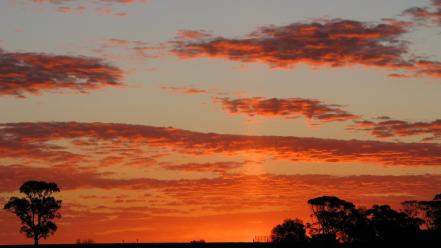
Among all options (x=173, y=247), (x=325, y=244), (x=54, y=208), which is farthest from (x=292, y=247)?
(x=54, y=208)

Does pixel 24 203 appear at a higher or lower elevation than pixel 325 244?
higher

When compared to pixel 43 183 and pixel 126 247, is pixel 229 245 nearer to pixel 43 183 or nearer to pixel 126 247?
pixel 126 247

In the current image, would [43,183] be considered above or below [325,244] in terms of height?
above

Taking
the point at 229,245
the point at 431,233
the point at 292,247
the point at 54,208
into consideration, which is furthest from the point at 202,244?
the point at 431,233

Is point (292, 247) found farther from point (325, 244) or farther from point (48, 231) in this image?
point (48, 231)

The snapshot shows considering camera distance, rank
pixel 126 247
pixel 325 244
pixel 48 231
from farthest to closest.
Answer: pixel 325 244 → pixel 48 231 → pixel 126 247

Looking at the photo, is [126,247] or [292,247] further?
[292,247]

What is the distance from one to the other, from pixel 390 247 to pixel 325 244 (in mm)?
20732

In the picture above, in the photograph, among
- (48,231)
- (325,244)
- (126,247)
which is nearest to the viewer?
(126,247)

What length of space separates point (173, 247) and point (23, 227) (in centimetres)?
3505

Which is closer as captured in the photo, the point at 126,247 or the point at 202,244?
the point at 126,247

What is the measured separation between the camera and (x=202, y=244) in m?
186

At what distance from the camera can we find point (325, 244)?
192 m

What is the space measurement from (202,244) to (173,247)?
51.6 ft
